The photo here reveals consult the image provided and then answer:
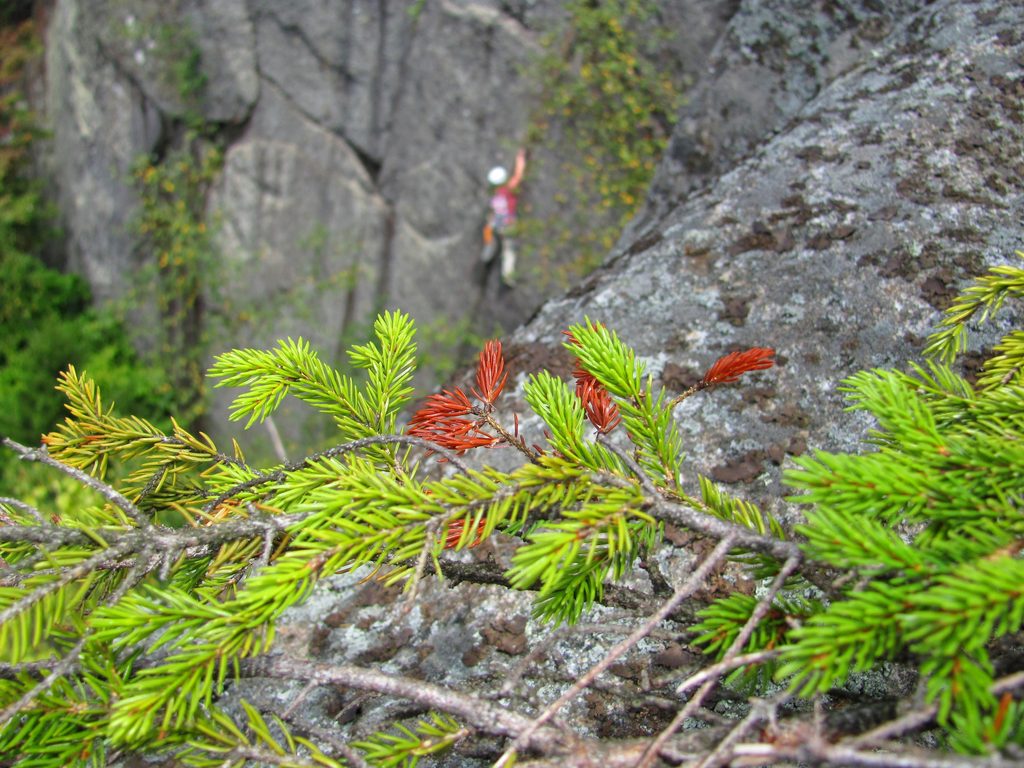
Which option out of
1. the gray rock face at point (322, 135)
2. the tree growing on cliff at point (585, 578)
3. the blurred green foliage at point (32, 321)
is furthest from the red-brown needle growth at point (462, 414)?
A: the blurred green foliage at point (32, 321)

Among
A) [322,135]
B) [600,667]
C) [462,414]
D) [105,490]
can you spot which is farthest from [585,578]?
[322,135]

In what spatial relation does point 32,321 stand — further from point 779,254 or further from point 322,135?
point 779,254

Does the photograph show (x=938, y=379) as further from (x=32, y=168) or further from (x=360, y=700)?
(x=32, y=168)

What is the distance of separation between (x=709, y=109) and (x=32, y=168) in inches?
352

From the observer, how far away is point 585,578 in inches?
36.7

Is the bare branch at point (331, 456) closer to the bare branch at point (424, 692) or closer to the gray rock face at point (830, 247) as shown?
the bare branch at point (424, 692)

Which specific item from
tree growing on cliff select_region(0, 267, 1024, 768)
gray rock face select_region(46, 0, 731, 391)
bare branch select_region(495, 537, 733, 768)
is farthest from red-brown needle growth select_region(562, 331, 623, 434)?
gray rock face select_region(46, 0, 731, 391)

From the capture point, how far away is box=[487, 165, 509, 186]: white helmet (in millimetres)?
6598

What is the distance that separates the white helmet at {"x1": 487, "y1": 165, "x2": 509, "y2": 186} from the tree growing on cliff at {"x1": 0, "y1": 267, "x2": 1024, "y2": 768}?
5.82 metres

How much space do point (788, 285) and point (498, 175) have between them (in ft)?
17.1

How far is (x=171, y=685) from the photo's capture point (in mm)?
785

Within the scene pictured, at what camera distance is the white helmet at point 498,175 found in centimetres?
660

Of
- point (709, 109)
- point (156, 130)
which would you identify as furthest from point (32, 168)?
point (709, 109)

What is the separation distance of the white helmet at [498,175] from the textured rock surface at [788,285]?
15.1ft
